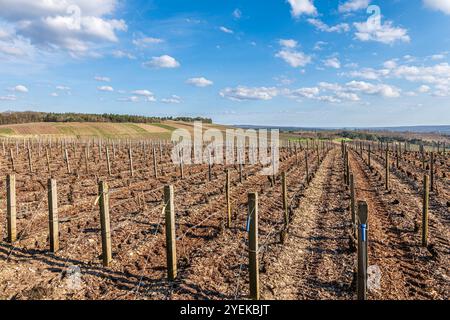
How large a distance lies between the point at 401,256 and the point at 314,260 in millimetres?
2073

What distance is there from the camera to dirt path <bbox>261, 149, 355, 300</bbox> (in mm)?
5695

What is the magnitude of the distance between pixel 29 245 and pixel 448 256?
32.0ft

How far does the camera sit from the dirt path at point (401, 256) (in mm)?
5734

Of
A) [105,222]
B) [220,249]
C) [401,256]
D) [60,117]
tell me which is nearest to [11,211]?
[105,222]

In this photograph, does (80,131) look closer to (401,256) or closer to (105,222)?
(105,222)

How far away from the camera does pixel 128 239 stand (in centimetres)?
815

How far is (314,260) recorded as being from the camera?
7.06 m

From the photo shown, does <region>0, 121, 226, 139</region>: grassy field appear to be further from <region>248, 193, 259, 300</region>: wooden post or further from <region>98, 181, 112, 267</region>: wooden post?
<region>248, 193, 259, 300</region>: wooden post

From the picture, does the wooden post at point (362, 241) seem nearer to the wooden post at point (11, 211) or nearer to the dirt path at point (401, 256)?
the dirt path at point (401, 256)

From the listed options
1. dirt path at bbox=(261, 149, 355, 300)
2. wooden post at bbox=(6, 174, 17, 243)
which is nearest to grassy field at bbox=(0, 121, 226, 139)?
wooden post at bbox=(6, 174, 17, 243)

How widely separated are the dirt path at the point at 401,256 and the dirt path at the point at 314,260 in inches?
24.3

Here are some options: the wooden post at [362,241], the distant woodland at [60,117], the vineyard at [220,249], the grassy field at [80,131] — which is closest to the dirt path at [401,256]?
the vineyard at [220,249]

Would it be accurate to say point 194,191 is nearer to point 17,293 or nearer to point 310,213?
point 310,213
